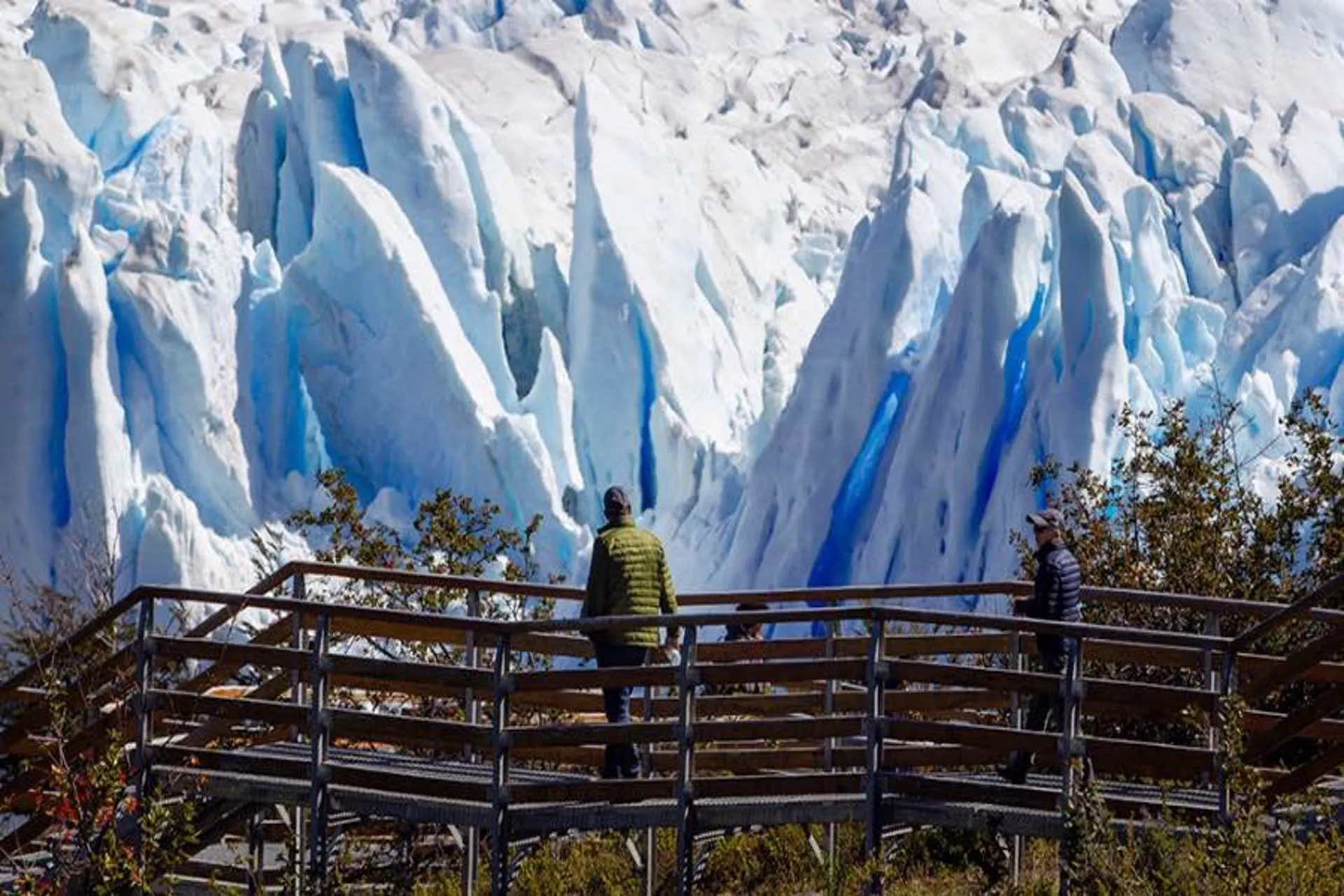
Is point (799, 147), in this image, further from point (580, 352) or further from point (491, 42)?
point (580, 352)

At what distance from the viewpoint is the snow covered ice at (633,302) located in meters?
23.5

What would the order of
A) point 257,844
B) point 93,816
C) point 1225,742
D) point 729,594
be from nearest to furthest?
point 1225,742, point 93,816, point 257,844, point 729,594

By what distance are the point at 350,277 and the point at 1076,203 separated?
8238mm

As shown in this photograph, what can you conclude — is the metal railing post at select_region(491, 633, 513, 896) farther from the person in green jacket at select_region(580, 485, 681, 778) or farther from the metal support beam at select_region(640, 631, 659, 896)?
the metal support beam at select_region(640, 631, 659, 896)

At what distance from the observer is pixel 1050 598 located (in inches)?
394

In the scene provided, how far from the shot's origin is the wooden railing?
30.5 ft

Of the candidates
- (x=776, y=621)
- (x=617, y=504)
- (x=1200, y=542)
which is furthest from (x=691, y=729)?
(x=1200, y=542)

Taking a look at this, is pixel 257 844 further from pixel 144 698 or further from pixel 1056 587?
pixel 1056 587

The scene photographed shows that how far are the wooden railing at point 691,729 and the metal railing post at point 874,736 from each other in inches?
0.4

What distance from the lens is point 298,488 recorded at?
1038 inches

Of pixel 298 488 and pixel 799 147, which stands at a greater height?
pixel 799 147

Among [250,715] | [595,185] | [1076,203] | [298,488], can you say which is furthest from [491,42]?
[250,715]

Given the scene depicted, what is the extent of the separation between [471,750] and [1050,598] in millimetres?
2776

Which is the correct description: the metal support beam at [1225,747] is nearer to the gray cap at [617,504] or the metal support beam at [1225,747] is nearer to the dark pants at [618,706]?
the dark pants at [618,706]
